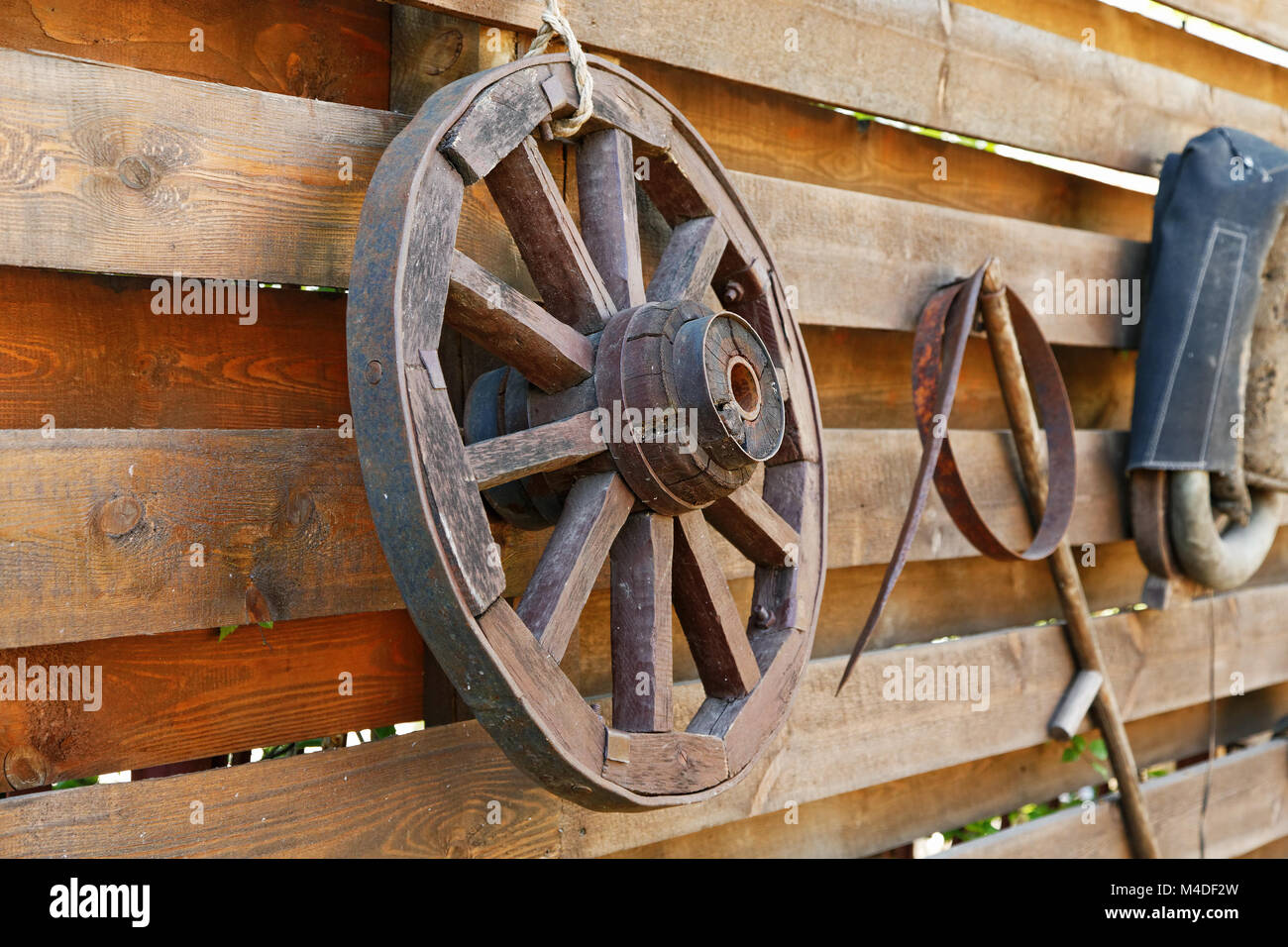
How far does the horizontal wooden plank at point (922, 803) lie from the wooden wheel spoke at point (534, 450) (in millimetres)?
787

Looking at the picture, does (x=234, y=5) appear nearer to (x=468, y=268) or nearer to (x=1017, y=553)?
(x=468, y=268)

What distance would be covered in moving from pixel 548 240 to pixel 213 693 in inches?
→ 29.4

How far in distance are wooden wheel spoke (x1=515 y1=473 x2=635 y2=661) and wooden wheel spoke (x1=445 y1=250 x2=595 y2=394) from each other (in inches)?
5.7

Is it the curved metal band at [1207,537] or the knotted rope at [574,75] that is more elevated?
the knotted rope at [574,75]

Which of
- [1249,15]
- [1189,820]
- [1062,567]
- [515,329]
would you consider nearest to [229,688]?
[515,329]

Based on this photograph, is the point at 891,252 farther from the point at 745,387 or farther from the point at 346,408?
the point at 346,408

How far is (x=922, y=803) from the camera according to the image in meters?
2.28

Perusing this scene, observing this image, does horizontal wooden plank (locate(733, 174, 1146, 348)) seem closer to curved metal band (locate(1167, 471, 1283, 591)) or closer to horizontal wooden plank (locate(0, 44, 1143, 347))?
curved metal band (locate(1167, 471, 1283, 591))

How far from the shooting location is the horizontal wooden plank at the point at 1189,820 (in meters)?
2.33

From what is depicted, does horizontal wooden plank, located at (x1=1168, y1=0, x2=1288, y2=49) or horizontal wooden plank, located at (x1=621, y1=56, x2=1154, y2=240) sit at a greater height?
horizontal wooden plank, located at (x1=1168, y1=0, x2=1288, y2=49)

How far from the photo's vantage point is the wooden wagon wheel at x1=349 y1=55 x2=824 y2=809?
3.61ft

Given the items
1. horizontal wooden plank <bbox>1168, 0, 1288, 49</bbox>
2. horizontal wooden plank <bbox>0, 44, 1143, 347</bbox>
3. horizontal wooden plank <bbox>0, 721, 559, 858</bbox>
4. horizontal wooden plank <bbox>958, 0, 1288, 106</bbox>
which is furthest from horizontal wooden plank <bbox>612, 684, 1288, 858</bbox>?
horizontal wooden plank <bbox>1168, 0, 1288, 49</bbox>

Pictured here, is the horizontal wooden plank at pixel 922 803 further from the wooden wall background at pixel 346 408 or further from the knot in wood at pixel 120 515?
the knot in wood at pixel 120 515

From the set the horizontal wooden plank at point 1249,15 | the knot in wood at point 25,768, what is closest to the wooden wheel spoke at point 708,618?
the knot in wood at point 25,768
